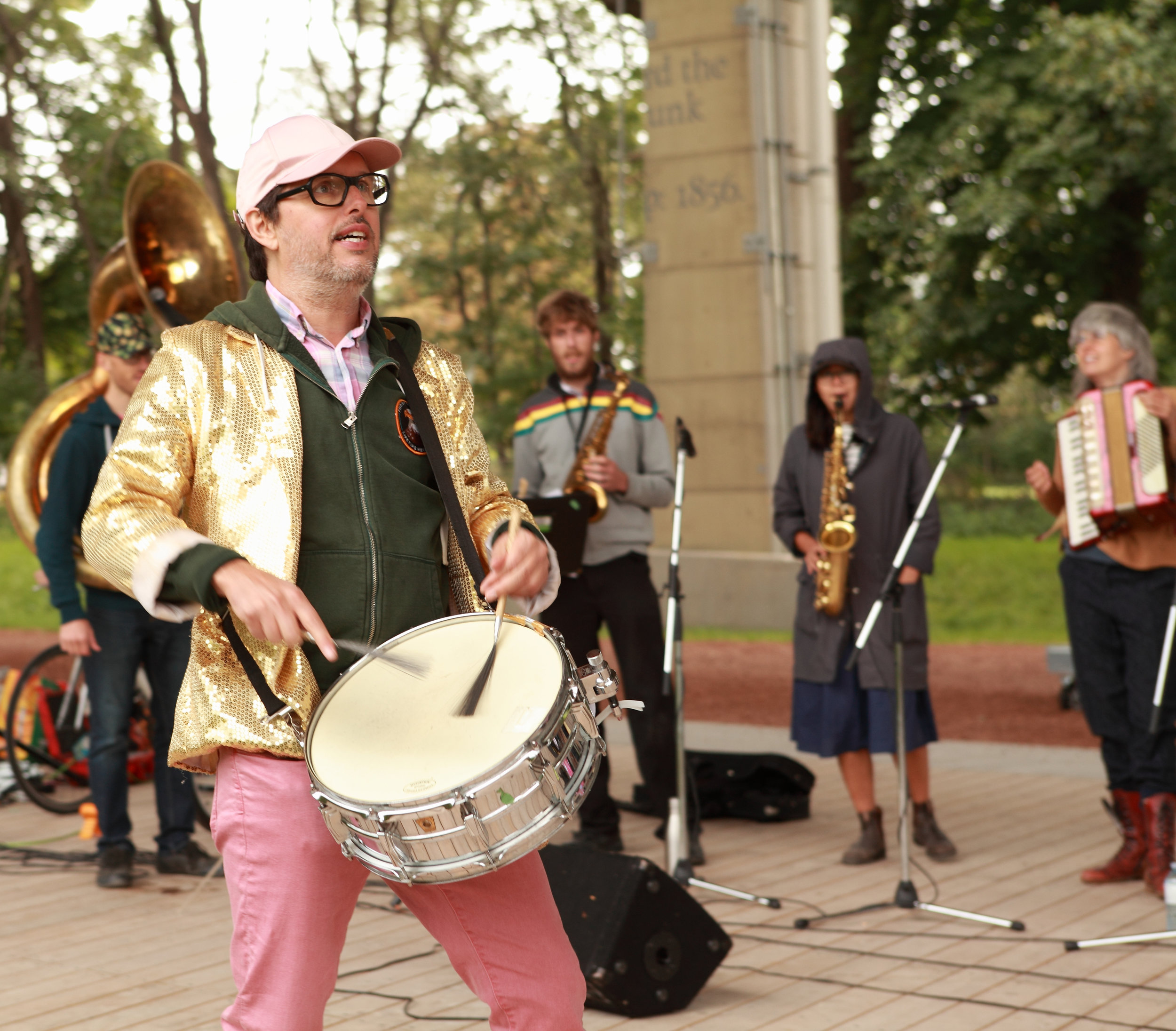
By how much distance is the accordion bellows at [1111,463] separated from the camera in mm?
5168

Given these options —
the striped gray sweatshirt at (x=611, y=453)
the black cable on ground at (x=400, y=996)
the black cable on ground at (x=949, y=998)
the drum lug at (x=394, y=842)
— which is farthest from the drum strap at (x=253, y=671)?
the striped gray sweatshirt at (x=611, y=453)

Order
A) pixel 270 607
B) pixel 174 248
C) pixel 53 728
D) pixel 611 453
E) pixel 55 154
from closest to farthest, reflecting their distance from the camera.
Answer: pixel 270 607 < pixel 611 453 < pixel 174 248 < pixel 53 728 < pixel 55 154

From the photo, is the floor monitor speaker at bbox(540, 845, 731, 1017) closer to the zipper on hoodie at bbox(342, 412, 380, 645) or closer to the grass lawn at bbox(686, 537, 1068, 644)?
the zipper on hoodie at bbox(342, 412, 380, 645)

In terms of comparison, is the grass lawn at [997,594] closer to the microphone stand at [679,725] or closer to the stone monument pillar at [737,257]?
the stone monument pillar at [737,257]

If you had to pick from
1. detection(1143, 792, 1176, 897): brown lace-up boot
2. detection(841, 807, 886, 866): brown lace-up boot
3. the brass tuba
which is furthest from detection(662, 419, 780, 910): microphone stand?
the brass tuba

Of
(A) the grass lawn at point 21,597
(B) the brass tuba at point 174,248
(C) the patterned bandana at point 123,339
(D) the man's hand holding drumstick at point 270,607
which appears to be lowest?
(A) the grass lawn at point 21,597

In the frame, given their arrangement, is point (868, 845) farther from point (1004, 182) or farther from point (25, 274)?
point (25, 274)

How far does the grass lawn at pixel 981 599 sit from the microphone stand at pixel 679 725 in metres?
8.74

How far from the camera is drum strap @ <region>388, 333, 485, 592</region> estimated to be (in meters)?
2.51

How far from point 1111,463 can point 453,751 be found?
3763 mm

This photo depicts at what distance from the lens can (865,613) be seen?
5922 millimetres

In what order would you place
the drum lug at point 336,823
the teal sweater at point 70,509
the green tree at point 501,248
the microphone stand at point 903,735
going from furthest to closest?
the green tree at point 501,248 < the teal sweater at point 70,509 < the microphone stand at point 903,735 < the drum lug at point 336,823

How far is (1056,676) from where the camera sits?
468 inches

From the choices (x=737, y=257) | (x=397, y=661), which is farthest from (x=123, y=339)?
(x=737, y=257)
